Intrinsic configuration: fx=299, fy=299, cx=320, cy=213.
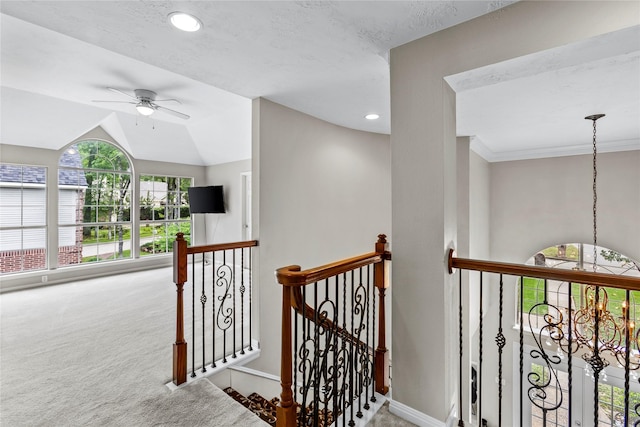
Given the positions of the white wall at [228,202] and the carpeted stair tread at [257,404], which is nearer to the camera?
the carpeted stair tread at [257,404]

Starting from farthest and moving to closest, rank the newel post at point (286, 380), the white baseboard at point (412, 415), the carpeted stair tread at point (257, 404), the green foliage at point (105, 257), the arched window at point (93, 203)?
the green foliage at point (105, 257) < the arched window at point (93, 203) < the carpeted stair tread at point (257, 404) < the white baseboard at point (412, 415) < the newel post at point (286, 380)

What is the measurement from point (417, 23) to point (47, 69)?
3.62 m

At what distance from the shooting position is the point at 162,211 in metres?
6.66

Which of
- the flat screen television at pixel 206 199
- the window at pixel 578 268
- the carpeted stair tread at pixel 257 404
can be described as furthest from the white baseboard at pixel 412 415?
the flat screen television at pixel 206 199

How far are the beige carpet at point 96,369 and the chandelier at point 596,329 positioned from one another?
188 cm

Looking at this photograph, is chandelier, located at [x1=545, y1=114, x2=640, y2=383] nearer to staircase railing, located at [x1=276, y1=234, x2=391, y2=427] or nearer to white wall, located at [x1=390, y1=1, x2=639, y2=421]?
white wall, located at [x1=390, y1=1, x2=639, y2=421]

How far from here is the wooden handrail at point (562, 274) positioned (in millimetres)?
1350

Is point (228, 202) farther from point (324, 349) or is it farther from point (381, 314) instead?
point (324, 349)

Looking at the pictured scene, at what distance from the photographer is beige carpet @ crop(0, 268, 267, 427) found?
6.38 feet

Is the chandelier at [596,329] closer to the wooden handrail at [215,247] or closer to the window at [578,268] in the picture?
the window at [578,268]

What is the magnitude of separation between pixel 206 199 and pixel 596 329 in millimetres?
6357

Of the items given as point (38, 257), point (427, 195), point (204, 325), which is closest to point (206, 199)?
point (38, 257)

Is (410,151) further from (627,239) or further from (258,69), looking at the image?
(627,239)

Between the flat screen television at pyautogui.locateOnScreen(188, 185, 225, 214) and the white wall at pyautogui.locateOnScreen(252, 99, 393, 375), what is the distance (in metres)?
3.40
